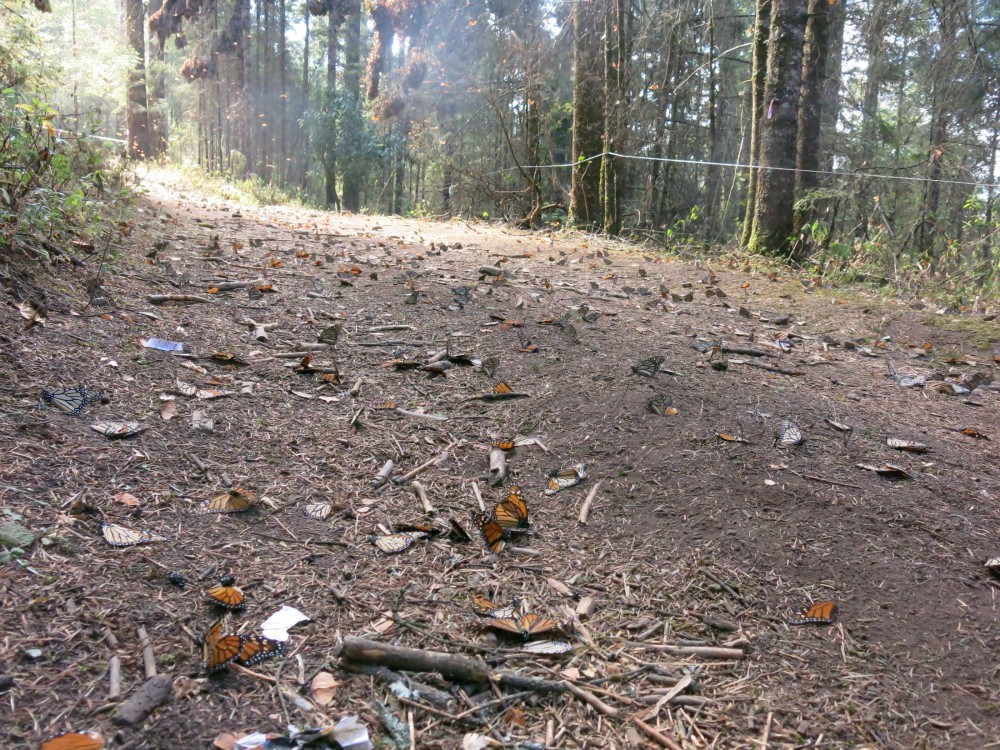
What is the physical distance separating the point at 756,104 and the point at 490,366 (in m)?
5.45

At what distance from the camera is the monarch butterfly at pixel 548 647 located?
1743mm

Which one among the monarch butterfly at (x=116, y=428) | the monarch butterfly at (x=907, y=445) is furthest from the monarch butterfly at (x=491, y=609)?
the monarch butterfly at (x=907, y=445)

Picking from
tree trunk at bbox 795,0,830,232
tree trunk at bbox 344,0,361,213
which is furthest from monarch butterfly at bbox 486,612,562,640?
tree trunk at bbox 344,0,361,213

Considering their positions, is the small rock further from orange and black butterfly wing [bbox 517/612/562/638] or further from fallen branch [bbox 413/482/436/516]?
orange and black butterfly wing [bbox 517/612/562/638]

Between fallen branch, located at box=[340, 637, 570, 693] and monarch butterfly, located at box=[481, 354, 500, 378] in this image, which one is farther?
monarch butterfly, located at box=[481, 354, 500, 378]

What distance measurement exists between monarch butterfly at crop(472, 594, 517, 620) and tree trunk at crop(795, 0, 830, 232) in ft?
18.6

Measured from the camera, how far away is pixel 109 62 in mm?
11125

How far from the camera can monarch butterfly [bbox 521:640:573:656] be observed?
1.74m

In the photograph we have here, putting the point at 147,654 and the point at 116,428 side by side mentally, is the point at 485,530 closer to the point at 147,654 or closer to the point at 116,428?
the point at 147,654

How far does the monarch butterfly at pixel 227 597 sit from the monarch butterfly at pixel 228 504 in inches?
14.3

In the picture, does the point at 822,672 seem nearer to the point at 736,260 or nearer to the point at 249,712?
the point at 249,712

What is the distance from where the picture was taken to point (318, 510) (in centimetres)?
223

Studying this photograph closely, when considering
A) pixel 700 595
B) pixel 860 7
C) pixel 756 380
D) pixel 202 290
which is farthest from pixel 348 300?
pixel 860 7

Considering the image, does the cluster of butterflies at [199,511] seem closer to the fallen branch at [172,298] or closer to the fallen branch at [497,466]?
the fallen branch at [497,466]
